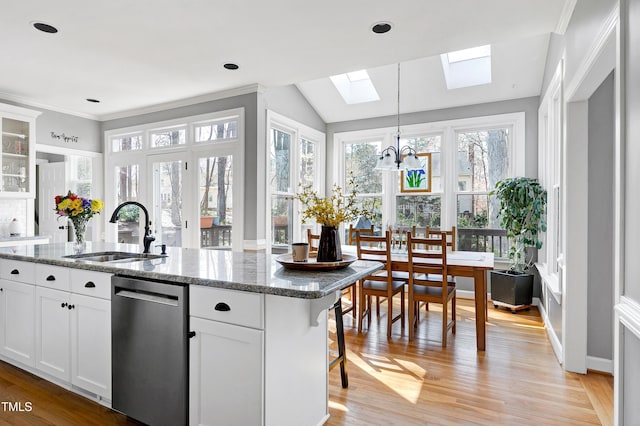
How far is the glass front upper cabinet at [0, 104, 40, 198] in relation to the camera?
452 centimetres

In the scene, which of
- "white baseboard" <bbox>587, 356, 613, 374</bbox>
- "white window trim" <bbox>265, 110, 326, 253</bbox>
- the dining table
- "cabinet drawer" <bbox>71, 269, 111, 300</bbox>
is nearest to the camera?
"cabinet drawer" <bbox>71, 269, 111, 300</bbox>

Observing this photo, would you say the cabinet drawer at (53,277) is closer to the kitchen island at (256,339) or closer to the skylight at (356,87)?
the kitchen island at (256,339)

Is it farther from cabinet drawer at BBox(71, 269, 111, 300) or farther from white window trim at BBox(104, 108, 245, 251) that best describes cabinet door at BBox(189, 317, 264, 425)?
white window trim at BBox(104, 108, 245, 251)

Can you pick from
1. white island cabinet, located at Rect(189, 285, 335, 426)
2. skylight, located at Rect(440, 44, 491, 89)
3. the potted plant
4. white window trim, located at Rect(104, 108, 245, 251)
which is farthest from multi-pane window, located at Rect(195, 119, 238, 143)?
the potted plant

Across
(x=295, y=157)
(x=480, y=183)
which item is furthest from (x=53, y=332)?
(x=480, y=183)

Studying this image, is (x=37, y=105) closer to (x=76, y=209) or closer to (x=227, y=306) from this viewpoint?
(x=76, y=209)

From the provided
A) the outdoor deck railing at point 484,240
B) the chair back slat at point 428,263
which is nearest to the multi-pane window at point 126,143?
the chair back slat at point 428,263

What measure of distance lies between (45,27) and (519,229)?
16.4 ft

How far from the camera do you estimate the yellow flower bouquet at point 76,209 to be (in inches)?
120

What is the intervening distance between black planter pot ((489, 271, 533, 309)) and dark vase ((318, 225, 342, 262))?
3155 mm

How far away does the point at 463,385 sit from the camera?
258 centimetres

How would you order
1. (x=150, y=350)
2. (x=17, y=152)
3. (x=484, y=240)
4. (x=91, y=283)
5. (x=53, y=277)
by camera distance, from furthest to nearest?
1. (x=484, y=240)
2. (x=17, y=152)
3. (x=53, y=277)
4. (x=91, y=283)
5. (x=150, y=350)

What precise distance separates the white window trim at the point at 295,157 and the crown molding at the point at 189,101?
0.39 metres

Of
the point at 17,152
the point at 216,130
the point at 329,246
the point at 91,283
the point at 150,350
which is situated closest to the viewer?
the point at 150,350
